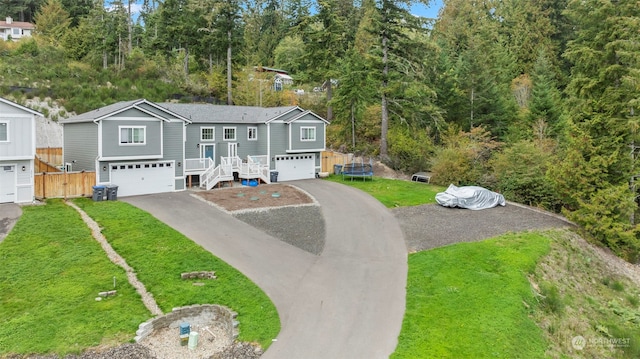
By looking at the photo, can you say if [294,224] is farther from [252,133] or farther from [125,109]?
[252,133]

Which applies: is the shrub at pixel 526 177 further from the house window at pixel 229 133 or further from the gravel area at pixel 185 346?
the gravel area at pixel 185 346

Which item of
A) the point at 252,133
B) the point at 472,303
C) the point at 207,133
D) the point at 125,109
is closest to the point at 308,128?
the point at 252,133

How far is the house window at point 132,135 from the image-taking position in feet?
72.9

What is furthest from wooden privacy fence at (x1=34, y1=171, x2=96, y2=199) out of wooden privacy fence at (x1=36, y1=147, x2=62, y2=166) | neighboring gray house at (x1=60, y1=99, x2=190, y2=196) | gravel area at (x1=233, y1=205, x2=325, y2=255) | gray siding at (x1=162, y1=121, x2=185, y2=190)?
wooden privacy fence at (x1=36, y1=147, x2=62, y2=166)

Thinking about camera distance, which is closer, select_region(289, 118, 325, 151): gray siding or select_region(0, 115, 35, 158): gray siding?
select_region(0, 115, 35, 158): gray siding

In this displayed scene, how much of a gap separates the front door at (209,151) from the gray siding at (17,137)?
994cm

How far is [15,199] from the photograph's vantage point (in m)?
19.1

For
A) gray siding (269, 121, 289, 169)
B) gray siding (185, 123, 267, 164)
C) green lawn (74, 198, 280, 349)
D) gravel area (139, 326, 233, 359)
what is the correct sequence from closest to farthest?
gravel area (139, 326, 233, 359) → green lawn (74, 198, 280, 349) → gray siding (185, 123, 267, 164) → gray siding (269, 121, 289, 169)

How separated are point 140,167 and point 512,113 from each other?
107ft

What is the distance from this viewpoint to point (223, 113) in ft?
95.6

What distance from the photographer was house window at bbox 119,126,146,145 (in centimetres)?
2222

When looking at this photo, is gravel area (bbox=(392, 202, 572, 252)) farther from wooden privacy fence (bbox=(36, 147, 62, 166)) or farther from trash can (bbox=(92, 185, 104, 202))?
wooden privacy fence (bbox=(36, 147, 62, 166))

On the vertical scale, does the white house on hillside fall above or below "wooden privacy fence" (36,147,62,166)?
above

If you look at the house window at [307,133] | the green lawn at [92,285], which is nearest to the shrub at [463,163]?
the house window at [307,133]
